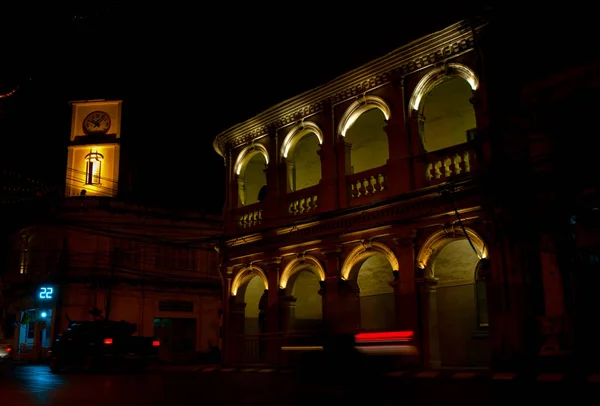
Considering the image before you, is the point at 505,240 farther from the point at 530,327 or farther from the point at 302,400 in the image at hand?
the point at 302,400

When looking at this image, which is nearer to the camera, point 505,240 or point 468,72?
point 505,240

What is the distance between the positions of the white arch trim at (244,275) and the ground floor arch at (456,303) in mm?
6147

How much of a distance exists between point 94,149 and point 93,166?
3.47ft

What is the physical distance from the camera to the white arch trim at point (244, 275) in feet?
68.3

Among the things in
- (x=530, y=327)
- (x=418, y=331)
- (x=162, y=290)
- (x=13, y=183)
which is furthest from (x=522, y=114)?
(x=162, y=290)

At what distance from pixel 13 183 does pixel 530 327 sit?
711 inches

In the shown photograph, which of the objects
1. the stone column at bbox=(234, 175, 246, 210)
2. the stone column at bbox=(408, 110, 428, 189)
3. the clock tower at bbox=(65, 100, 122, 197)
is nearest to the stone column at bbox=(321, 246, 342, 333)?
the stone column at bbox=(408, 110, 428, 189)

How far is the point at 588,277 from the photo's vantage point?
13000 millimetres

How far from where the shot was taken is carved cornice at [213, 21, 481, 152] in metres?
15.8

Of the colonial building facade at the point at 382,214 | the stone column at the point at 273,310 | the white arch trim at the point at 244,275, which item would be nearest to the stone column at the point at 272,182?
the colonial building facade at the point at 382,214

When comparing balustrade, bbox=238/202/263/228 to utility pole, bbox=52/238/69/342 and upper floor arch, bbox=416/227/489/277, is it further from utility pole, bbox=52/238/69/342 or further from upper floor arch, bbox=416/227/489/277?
utility pole, bbox=52/238/69/342

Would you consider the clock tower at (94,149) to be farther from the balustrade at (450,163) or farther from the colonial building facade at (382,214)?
the balustrade at (450,163)

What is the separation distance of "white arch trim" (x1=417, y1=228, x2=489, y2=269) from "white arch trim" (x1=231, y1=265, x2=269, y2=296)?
258 inches

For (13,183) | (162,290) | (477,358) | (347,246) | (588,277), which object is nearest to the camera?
(588,277)
